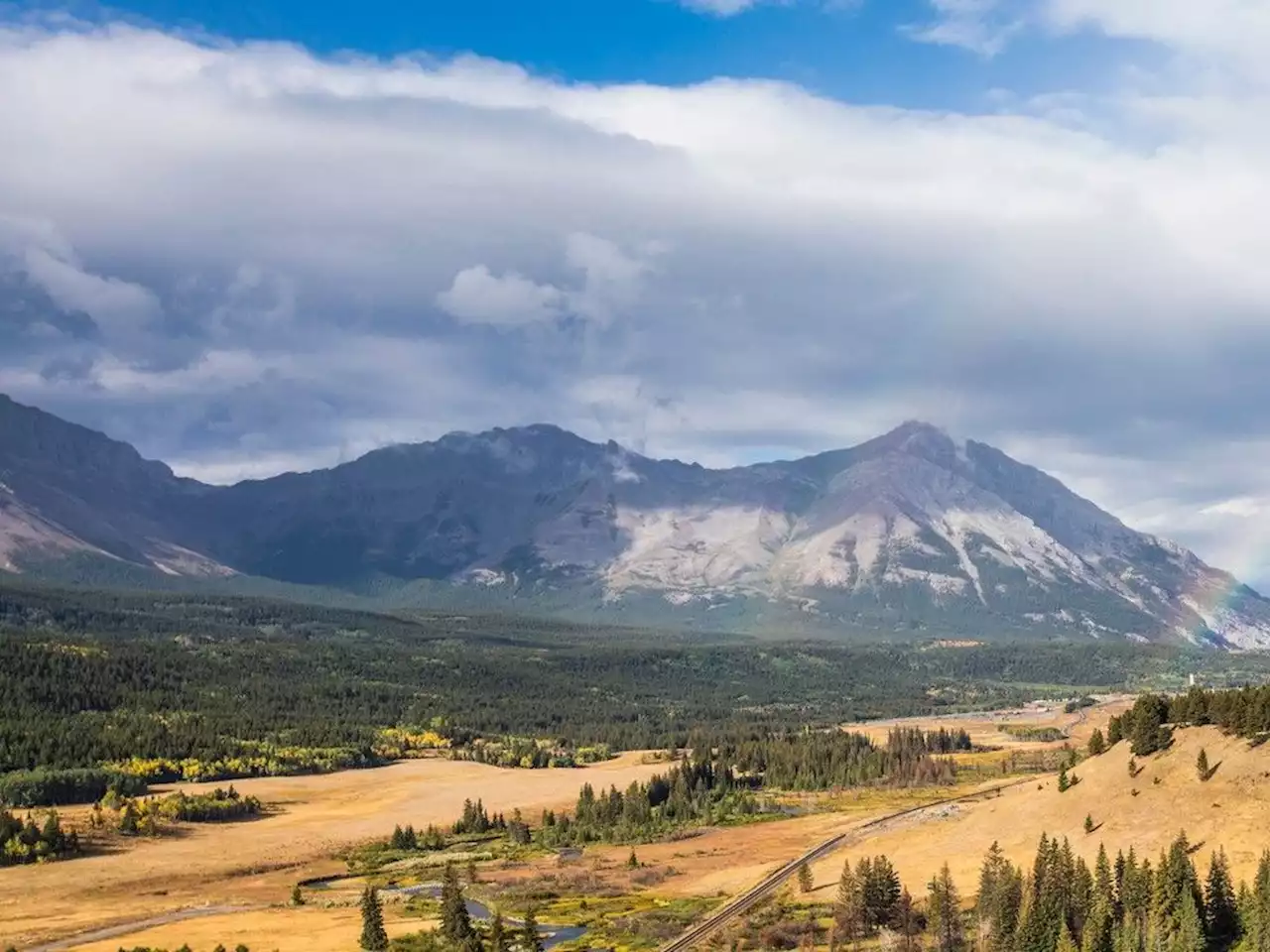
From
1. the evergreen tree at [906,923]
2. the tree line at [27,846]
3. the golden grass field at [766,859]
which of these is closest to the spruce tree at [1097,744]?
the golden grass field at [766,859]

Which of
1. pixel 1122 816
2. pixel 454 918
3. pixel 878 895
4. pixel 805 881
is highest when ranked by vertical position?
pixel 1122 816

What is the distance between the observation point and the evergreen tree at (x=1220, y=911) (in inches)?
4341

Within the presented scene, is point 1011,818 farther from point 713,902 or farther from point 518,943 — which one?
point 518,943

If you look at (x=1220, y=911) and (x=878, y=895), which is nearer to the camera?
(x=1220, y=911)

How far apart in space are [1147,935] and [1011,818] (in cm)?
5410

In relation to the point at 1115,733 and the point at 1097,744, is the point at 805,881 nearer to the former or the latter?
the point at 1097,744

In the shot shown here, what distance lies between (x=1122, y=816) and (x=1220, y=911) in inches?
1201

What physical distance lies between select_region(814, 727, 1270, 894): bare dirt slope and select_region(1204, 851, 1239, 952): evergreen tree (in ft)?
29.5

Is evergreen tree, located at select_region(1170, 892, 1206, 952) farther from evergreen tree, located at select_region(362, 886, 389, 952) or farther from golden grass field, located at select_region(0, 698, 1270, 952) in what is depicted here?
evergreen tree, located at select_region(362, 886, 389, 952)

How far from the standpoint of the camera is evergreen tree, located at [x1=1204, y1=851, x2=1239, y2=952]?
110250 mm

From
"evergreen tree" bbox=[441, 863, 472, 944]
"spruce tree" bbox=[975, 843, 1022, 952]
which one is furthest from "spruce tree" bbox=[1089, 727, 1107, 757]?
"evergreen tree" bbox=[441, 863, 472, 944]

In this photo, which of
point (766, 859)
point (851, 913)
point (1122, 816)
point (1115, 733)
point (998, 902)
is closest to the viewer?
point (998, 902)

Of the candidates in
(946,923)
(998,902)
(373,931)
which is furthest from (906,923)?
(373,931)

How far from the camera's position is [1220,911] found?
111 m
